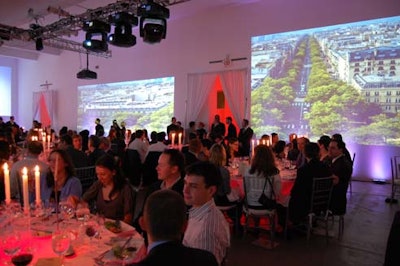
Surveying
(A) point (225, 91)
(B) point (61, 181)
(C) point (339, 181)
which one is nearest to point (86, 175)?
(B) point (61, 181)

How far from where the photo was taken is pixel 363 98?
28.5 feet

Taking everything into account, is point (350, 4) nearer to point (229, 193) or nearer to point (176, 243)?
point (229, 193)

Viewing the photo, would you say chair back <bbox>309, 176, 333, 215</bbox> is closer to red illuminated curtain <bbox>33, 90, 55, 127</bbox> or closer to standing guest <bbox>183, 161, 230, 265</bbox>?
standing guest <bbox>183, 161, 230, 265</bbox>

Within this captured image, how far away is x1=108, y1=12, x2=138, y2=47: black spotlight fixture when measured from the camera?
Result: 7.72m

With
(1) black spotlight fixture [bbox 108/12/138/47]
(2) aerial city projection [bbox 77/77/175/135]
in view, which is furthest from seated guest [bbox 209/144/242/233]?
(2) aerial city projection [bbox 77/77/175/135]

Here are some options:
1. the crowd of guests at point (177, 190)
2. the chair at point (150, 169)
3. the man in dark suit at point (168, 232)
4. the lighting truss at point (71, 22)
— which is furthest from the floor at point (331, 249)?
the lighting truss at point (71, 22)

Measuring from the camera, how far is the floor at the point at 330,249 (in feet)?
12.8

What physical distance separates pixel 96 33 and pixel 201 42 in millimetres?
4346

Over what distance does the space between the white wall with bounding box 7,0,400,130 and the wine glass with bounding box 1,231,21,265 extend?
9466 mm

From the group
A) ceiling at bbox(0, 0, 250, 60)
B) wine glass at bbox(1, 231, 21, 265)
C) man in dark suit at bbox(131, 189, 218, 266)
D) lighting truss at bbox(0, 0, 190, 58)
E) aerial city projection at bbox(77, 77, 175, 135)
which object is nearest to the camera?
man in dark suit at bbox(131, 189, 218, 266)

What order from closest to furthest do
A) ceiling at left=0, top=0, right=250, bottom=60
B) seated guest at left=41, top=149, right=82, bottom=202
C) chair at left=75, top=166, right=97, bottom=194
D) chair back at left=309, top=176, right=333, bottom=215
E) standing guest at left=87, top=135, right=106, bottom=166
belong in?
seated guest at left=41, top=149, right=82, bottom=202 < chair back at left=309, top=176, right=333, bottom=215 < chair at left=75, top=166, right=97, bottom=194 < standing guest at left=87, top=135, right=106, bottom=166 < ceiling at left=0, top=0, right=250, bottom=60

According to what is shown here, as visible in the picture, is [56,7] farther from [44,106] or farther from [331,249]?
[331,249]

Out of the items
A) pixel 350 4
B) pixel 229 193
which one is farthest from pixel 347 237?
pixel 350 4

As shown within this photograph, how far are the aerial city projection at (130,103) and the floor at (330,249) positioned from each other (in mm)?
9230
